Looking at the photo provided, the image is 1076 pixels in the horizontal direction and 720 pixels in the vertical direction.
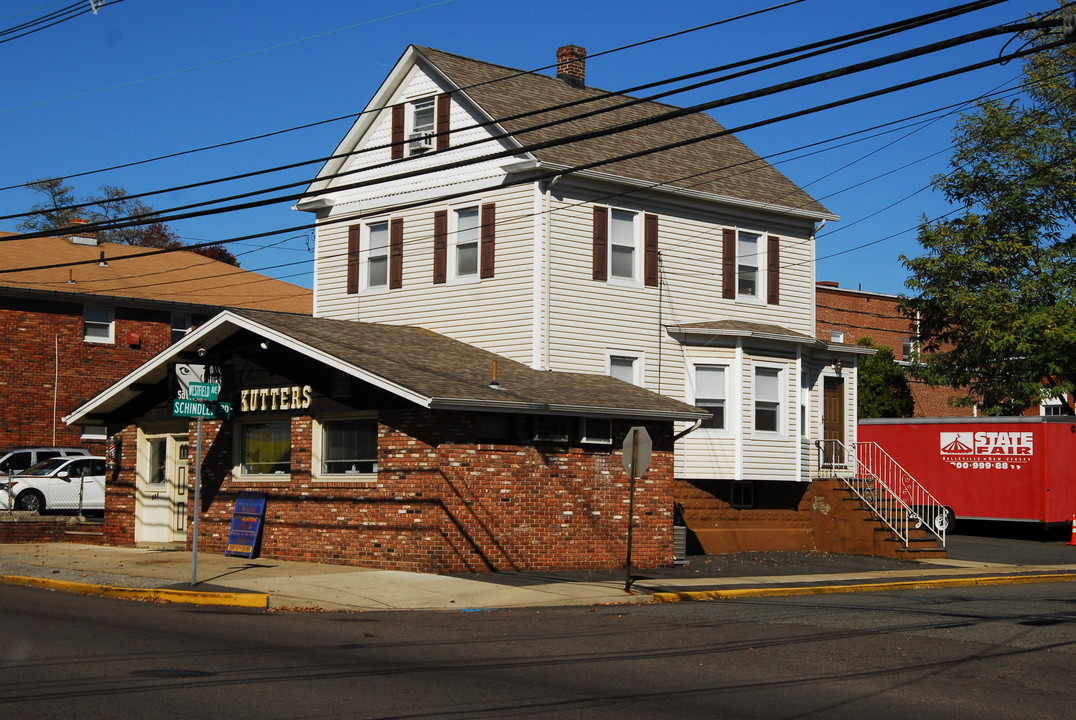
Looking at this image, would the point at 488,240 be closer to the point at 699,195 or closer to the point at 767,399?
the point at 699,195

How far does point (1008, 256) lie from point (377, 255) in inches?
902

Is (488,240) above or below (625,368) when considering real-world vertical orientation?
above

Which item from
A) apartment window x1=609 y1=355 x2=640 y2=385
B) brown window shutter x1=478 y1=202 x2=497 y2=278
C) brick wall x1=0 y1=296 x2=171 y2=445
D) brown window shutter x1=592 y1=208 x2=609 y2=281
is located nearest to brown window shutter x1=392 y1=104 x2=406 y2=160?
brown window shutter x1=478 y1=202 x2=497 y2=278

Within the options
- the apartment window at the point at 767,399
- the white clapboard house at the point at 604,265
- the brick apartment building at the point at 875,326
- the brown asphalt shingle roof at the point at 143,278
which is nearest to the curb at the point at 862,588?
the white clapboard house at the point at 604,265

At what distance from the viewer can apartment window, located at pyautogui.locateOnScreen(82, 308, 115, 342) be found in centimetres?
4059

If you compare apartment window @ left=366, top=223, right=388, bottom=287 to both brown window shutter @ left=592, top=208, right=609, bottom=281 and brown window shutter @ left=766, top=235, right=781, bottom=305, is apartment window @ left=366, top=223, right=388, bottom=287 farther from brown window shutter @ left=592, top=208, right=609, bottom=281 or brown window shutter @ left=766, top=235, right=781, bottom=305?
brown window shutter @ left=766, top=235, right=781, bottom=305

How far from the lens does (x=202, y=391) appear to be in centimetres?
1895

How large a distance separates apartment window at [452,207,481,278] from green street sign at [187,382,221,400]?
963 centimetres

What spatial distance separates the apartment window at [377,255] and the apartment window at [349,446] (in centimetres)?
743

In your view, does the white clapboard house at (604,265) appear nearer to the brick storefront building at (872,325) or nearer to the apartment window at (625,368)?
the apartment window at (625,368)

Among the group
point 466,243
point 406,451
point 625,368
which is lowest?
point 406,451

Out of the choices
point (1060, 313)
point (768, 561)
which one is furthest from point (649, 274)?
point (1060, 313)

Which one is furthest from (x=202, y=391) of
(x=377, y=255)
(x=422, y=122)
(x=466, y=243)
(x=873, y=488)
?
(x=873, y=488)

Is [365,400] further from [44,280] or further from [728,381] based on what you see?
[44,280]
